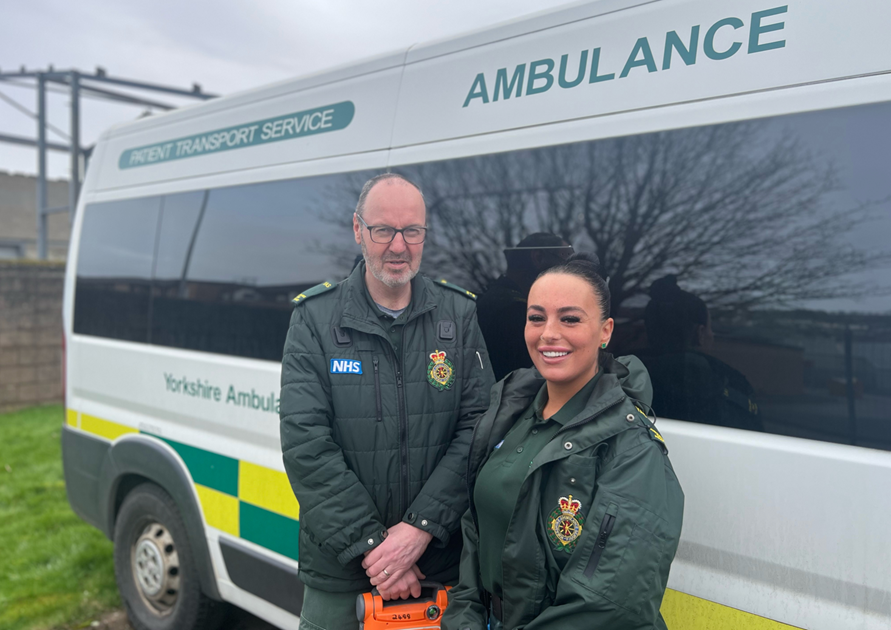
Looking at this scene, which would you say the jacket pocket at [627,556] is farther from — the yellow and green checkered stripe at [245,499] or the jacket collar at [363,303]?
the yellow and green checkered stripe at [245,499]

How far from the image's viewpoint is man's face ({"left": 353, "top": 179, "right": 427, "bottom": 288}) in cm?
185

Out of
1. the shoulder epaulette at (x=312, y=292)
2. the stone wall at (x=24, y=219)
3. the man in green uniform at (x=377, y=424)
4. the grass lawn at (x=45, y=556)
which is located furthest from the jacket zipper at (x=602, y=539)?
the stone wall at (x=24, y=219)

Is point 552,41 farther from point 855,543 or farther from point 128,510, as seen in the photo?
point 128,510

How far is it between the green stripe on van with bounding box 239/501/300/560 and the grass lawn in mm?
1476

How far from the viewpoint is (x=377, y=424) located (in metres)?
1.85

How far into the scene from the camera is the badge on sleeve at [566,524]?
1.40 meters

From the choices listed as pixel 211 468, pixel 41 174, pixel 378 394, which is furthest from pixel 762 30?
pixel 41 174

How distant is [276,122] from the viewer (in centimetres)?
283

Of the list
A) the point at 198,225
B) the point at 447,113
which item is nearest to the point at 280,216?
the point at 198,225

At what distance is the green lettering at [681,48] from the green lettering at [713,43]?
3cm

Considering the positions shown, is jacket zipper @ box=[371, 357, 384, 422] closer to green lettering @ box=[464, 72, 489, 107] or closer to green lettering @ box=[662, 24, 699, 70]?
green lettering @ box=[464, 72, 489, 107]

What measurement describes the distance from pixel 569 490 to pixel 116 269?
117 inches

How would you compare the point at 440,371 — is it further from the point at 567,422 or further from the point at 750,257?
the point at 750,257

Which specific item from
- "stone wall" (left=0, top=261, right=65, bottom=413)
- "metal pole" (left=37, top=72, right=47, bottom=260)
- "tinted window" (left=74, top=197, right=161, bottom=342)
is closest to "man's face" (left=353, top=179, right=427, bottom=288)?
"tinted window" (left=74, top=197, right=161, bottom=342)
